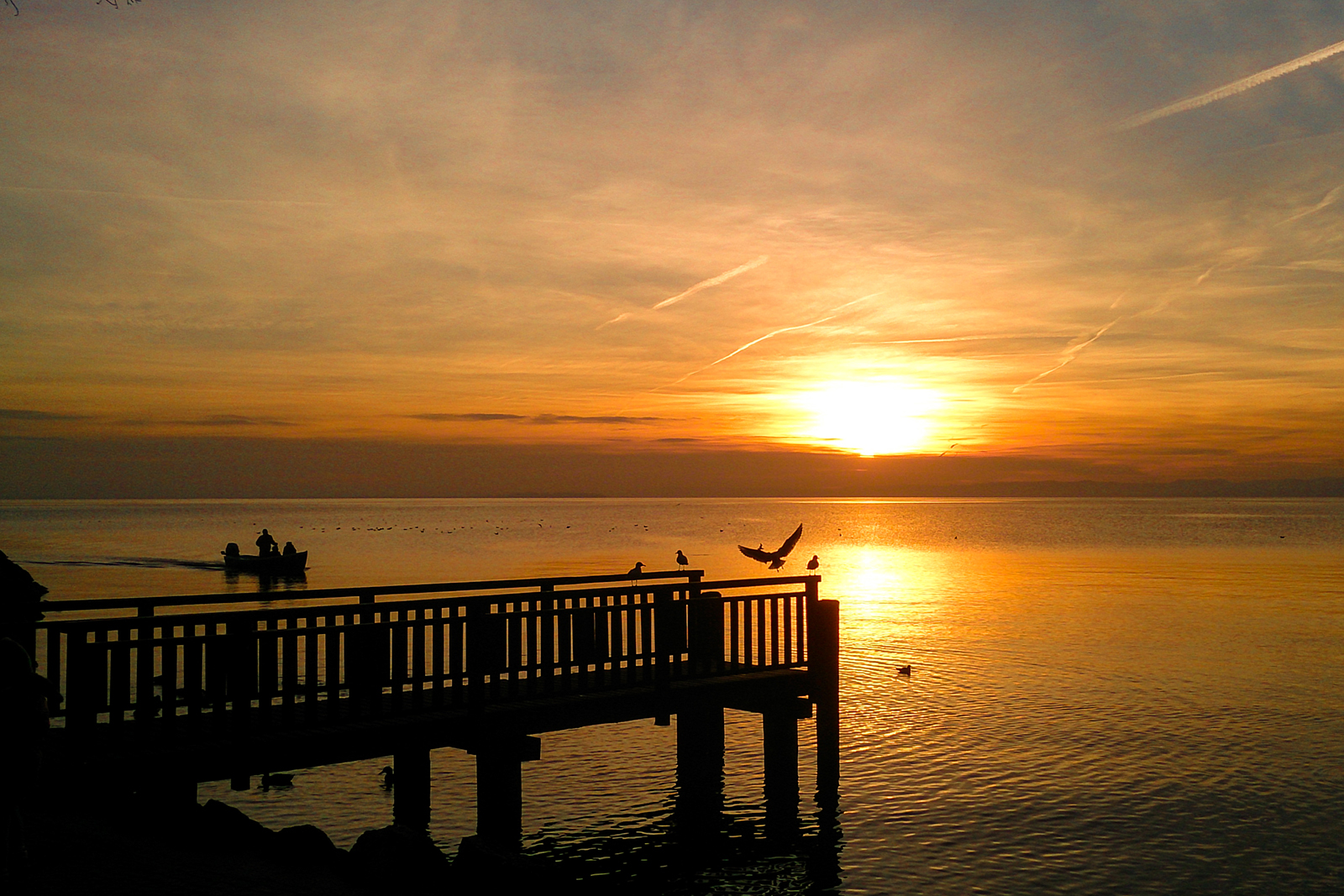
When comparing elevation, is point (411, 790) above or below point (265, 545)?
below

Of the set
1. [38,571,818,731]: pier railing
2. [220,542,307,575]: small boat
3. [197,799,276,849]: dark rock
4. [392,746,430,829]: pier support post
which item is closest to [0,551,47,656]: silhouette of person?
[38,571,818,731]: pier railing

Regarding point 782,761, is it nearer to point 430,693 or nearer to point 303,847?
point 430,693

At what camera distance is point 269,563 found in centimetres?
6606

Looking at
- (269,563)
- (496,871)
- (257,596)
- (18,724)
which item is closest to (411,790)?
(496,871)

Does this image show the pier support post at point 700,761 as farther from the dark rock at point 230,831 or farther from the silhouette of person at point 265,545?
the silhouette of person at point 265,545

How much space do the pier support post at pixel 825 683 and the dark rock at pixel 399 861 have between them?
7.61 metres

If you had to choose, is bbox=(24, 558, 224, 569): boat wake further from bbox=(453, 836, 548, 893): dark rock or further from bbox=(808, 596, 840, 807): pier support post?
bbox=(453, 836, 548, 893): dark rock

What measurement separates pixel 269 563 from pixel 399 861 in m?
60.0

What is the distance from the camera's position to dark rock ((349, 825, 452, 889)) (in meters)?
10.4

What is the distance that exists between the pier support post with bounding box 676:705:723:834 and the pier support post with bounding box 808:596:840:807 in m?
1.70

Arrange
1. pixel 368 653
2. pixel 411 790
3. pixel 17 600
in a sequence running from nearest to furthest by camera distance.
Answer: pixel 17 600, pixel 368 653, pixel 411 790

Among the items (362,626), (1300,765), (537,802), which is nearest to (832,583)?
(1300,765)

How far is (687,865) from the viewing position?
1486cm

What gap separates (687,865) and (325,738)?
19.6ft
